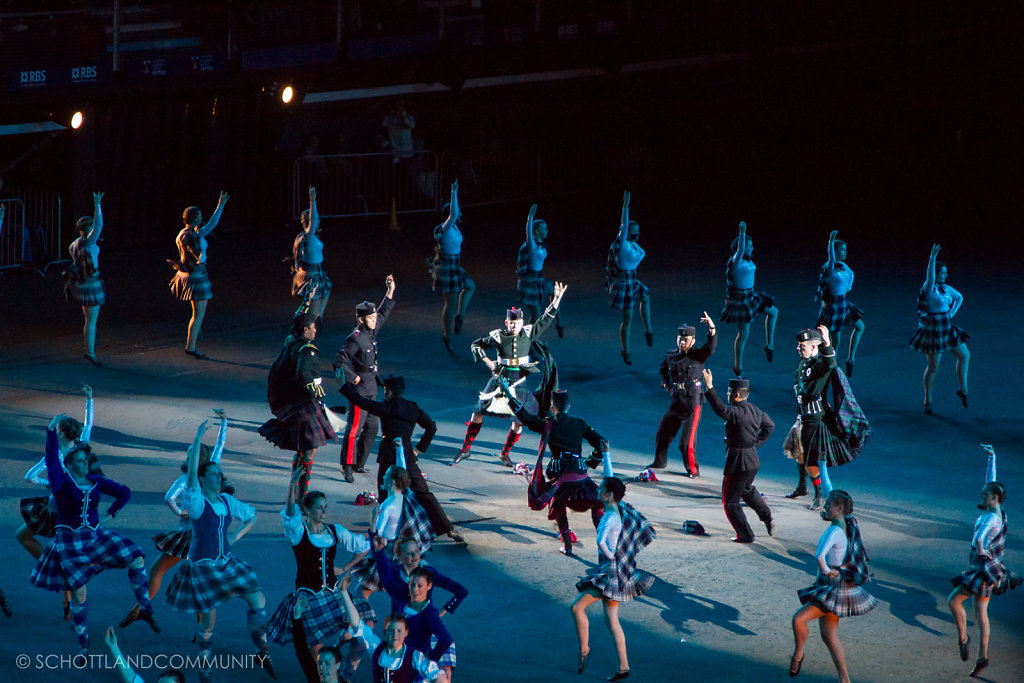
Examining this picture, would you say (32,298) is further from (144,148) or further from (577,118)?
(577,118)

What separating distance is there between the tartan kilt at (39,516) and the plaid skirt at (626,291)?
9917mm

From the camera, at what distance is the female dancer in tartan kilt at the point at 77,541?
1016 centimetres

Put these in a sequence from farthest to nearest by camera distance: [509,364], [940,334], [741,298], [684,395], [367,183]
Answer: [367,183]
[741,298]
[940,334]
[509,364]
[684,395]

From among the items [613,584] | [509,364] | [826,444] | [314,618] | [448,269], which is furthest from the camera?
[448,269]

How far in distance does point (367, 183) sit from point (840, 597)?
20005 mm

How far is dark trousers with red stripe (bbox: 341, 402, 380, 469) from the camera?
1429 cm

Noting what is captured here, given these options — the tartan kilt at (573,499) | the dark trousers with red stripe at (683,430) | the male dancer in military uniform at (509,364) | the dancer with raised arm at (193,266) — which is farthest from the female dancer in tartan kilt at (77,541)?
the dancer with raised arm at (193,266)

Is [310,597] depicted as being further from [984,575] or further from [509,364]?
[509,364]

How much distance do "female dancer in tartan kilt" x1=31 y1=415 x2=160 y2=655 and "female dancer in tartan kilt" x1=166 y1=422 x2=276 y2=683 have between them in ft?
2.41

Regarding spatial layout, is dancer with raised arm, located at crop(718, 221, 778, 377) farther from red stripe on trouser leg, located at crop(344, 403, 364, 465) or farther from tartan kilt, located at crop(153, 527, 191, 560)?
tartan kilt, located at crop(153, 527, 191, 560)

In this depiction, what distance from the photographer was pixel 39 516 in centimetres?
1072

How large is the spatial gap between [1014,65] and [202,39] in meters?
24.4

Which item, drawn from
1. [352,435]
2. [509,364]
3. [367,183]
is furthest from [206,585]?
[367,183]

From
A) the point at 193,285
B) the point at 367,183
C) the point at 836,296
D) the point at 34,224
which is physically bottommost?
the point at 193,285
